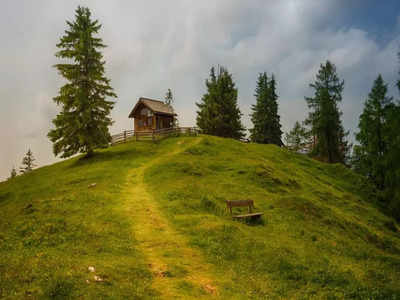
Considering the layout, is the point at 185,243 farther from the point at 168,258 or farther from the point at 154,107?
the point at 154,107

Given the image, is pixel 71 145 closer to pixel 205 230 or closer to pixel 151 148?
pixel 151 148

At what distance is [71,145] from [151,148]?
1084cm

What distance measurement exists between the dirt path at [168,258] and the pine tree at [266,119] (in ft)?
147

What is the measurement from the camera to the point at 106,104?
39.8m

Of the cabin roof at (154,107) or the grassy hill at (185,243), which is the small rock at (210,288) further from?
the cabin roof at (154,107)

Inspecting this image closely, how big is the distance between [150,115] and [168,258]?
45911 mm

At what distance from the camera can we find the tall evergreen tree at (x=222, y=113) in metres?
58.0

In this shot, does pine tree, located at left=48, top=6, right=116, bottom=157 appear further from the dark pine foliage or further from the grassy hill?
the dark pine foliage

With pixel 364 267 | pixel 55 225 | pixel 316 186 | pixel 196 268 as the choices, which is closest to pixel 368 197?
pixel 316 186

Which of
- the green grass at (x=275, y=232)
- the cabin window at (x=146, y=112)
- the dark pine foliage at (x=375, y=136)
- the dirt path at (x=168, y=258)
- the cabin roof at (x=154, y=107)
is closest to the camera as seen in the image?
the dirt path at (x=168, y=258)

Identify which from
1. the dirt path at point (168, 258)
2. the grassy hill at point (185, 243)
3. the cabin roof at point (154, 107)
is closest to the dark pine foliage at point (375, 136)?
the grassy hill at point (185, 243)

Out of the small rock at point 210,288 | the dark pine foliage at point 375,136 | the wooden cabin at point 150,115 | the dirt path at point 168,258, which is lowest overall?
the small rock at point 210,288

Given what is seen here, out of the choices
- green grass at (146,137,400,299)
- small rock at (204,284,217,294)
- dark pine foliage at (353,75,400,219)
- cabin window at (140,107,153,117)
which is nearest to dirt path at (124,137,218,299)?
small rock at (204,284,217,294)

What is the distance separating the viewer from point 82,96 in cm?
3853
